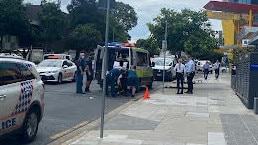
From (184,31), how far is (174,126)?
101ft

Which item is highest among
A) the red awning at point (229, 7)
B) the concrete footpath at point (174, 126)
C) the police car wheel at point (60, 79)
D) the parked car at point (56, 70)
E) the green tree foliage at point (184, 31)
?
the red awning at point (229, 7)

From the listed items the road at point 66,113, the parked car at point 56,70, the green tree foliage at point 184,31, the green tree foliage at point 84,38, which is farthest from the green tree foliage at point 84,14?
the road at point 66,113

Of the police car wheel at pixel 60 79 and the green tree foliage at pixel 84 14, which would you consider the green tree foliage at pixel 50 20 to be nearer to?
the green tree foliage at pixel 84 14

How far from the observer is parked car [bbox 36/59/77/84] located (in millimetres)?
26953

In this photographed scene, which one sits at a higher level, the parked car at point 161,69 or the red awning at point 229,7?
the red awning at point 229,7

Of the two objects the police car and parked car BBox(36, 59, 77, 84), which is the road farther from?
parked car BBox(36, 59, 77, 84)

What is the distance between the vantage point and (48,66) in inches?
1115

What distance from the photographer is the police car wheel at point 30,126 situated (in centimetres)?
952

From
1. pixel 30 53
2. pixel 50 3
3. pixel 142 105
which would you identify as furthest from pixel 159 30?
pixel 142 105

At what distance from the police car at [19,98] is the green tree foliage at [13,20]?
38853 millimetres

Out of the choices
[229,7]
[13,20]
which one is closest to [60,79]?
[13,20]

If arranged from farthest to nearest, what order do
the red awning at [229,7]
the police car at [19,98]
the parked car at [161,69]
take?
1. the red awning at [229,7]
2. the parked car at [161,69]
3. the police car at [19,98]

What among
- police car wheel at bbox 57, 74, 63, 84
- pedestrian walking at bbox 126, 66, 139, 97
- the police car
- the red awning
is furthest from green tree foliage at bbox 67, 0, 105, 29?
the police car

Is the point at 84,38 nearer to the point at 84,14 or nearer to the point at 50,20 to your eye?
the point at 84,14
